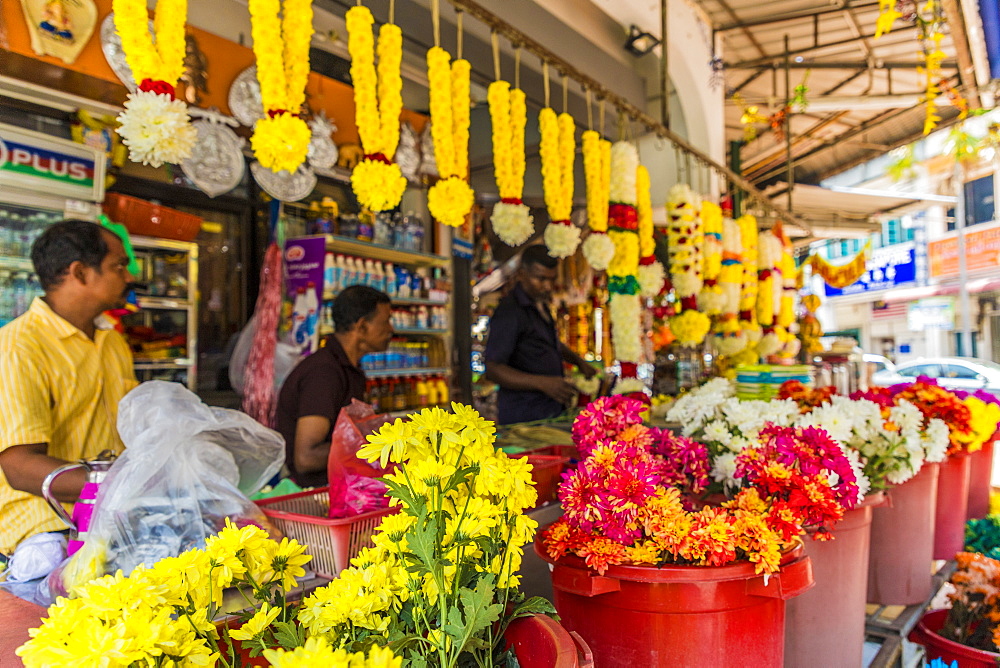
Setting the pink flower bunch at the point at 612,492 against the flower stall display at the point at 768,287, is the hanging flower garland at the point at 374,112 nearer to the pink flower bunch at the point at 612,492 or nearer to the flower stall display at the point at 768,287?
the pink flower bunch at the point at 612,492

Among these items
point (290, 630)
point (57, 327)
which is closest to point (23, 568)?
point (57, 327)

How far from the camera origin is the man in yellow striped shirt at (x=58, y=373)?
5.31 ft

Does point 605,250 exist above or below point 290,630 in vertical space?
above

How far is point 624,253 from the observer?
373 cm

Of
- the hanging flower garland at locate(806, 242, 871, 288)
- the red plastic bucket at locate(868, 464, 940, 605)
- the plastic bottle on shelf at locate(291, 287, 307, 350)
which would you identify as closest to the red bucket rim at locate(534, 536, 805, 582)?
the red plastic bucket at locate(868, 464, 940, 605)

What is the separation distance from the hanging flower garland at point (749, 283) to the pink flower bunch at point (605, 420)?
13.8ft

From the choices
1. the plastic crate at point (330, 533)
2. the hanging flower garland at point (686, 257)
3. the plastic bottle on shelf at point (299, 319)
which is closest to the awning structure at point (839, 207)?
the hanging flower garland at point (686, 257)

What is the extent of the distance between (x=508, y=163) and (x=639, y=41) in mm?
3324

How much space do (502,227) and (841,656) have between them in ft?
6.54

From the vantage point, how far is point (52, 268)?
6.33 ft

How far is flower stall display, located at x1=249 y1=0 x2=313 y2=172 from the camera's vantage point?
1869 millimetres

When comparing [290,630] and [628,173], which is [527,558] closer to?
[290,630]

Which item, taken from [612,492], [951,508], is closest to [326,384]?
[612,492]

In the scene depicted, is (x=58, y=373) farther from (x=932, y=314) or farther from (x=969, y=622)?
(x=932, y=314)
